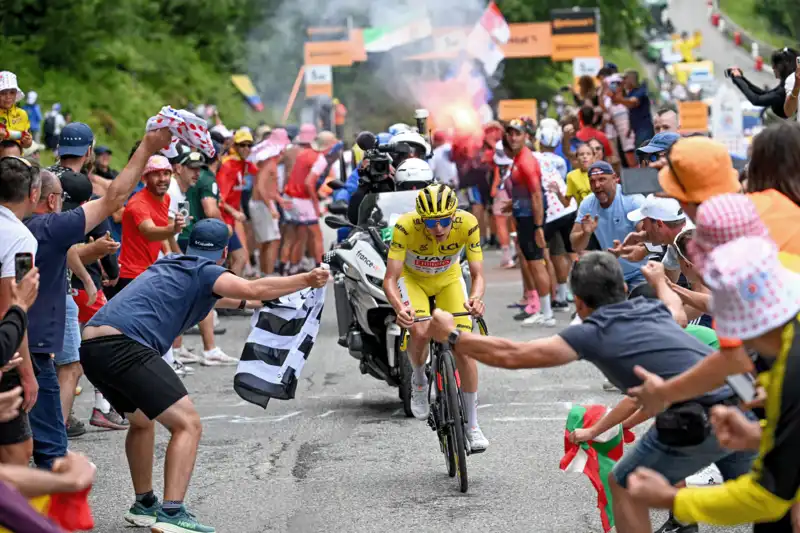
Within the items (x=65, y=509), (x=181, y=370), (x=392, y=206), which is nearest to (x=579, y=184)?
(x=392, y=206)

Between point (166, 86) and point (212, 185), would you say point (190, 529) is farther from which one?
point (166, 86)

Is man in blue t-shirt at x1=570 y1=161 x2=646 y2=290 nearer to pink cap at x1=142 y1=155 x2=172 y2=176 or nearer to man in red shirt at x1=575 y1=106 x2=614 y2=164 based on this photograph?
pink cap at x1=142 y1=155 x2=172 y2=176

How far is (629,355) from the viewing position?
17.4 ft

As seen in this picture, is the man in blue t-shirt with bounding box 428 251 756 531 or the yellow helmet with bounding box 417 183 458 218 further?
the yellow helmet with bounding box 417 183 458 218

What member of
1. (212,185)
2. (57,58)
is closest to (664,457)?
(212,185)

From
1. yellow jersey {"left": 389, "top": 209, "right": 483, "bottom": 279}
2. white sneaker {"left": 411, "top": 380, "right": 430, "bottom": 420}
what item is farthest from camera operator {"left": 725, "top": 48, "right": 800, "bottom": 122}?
white sneaker {"left": 411, "top": 380, "right": 430, "bottom": 420}

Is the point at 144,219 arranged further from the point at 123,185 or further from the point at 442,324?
the point at 442,324

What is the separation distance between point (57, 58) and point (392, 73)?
50.1 ft

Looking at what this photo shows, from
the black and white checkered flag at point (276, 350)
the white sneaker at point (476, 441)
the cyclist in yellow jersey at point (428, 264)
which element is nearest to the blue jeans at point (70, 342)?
the black and white checkered flag at point (276, 350)

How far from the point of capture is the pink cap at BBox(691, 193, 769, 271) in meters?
4.33

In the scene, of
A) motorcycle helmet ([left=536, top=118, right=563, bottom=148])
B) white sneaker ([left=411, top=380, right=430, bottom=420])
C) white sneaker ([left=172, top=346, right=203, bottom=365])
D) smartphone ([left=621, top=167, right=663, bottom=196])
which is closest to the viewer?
white sneaker ([left=411, top=380, right=430, bottom=420])

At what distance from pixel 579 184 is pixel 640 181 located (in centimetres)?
376

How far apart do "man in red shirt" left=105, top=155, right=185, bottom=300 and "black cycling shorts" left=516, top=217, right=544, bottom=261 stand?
4710 mm

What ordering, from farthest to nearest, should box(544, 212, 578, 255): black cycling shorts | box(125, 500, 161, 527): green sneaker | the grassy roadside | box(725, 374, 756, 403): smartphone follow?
1. the grassy roadside
2. box(544, 212, 578, 255): black cycling shorts
3. box(125, 500, 161, 527): green sneaker
4. box(725, 374, 756, 403): smartphone
